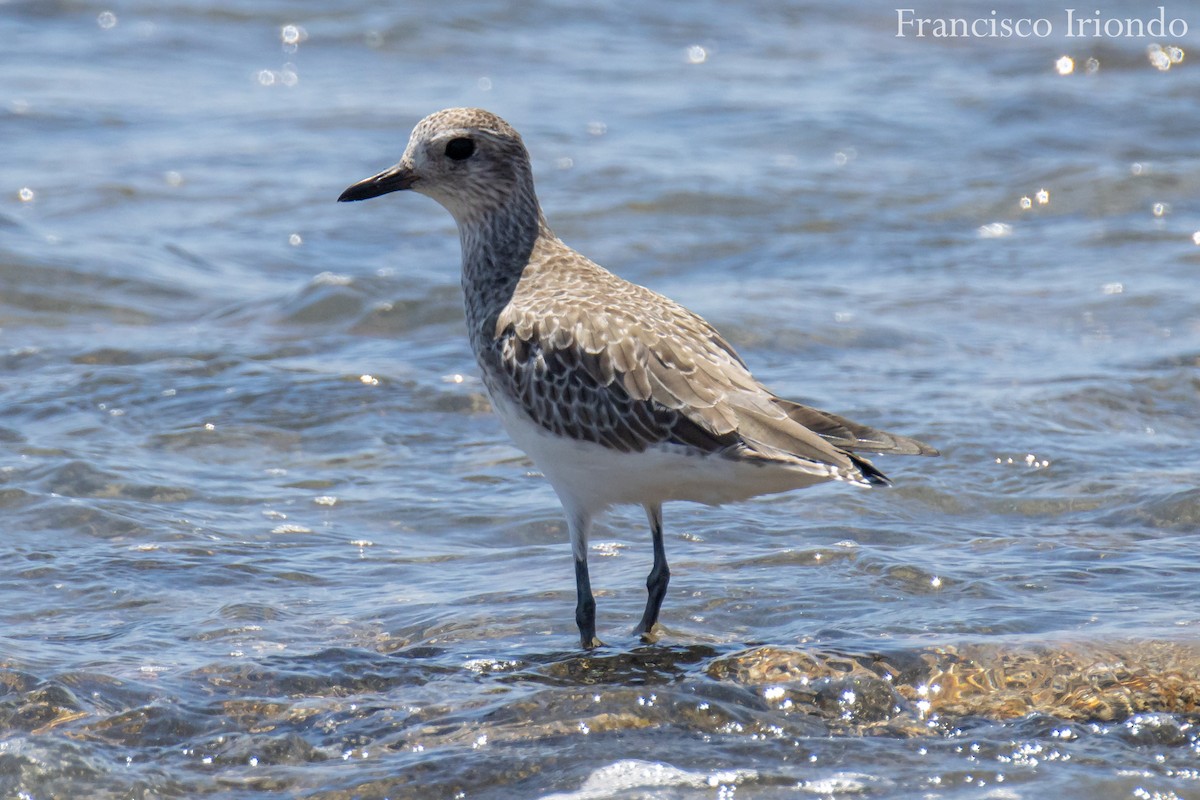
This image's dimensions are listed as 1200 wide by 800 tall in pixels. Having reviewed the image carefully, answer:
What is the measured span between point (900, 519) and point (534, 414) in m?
2.46

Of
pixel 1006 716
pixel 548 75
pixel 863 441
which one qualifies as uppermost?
pixel 548 75

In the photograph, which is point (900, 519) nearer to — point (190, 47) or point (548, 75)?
point (548, 75)

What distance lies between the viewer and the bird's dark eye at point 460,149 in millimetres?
7457

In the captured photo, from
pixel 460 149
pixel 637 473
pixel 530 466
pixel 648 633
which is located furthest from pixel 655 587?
pixel 530 466

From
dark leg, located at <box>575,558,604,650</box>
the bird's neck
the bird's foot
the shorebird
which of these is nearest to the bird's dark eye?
the shorebird

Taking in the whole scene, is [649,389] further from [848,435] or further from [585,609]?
[585,609]

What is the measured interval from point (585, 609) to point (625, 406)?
0.97 meters

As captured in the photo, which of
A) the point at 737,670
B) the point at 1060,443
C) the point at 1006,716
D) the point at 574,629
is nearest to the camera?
the point at 1006,716

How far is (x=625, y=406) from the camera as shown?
21.1 ft

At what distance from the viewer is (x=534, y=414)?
6.62 m

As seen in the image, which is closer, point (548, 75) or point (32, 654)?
point (32, 654)

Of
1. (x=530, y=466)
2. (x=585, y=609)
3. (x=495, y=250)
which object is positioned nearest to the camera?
(x=585, y=609)

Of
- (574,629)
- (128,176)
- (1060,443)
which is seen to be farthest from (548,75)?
(574,629)

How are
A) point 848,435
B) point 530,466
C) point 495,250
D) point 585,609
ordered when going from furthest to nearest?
point 530,466 < point 495,250 < point 585,609 < point 848,435
